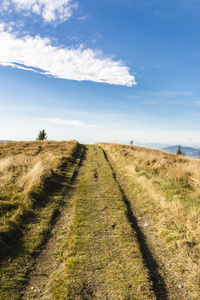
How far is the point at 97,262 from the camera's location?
3947mm

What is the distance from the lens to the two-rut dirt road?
3.26m

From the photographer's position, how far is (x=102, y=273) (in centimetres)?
363

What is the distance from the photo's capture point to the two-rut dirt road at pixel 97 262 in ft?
10.7

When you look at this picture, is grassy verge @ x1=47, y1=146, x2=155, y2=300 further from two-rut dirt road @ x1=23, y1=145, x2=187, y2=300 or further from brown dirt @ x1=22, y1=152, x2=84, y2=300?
brown dirt @ x1=22, y1=152, x2=84, y2=300

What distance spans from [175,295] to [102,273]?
1.52m

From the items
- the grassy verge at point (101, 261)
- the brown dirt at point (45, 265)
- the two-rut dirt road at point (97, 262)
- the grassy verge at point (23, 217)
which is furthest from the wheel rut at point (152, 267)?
the grassy verge at point (23, 217)

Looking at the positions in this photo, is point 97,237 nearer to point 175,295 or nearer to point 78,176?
point 175,295

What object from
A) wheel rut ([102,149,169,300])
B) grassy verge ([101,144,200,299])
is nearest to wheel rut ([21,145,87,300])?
wheel rut ([102,149,169,300])

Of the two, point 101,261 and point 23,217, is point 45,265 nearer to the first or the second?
point 101,261

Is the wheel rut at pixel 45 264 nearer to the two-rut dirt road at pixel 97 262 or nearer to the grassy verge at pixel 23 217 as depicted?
the two-rut dirt road at pixel 97 262

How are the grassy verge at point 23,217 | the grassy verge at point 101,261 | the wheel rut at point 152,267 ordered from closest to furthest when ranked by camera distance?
the grassy verge at point 101,261
the wheel rut at point 152,267
the grassy verge at point 23,217

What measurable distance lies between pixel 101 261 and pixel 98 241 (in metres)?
0.72

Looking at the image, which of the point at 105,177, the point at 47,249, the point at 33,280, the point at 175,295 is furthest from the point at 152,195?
the point at 33,280

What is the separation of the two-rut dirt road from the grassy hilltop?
2 centimetres
